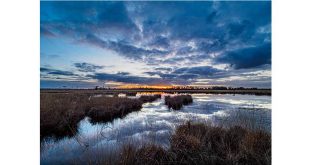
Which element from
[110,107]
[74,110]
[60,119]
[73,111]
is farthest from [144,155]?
[110,107]

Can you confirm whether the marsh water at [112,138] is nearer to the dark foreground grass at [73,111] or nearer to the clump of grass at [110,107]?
the dark foreground grass at [73,111]

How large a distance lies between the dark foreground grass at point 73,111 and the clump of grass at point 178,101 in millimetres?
679

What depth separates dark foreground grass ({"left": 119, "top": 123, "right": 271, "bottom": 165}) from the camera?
2.83m

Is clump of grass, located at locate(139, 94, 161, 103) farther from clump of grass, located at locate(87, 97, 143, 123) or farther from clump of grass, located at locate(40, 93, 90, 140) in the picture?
clump of grass, located at locate(40, 93, 90, 140)

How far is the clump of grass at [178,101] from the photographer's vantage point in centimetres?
556

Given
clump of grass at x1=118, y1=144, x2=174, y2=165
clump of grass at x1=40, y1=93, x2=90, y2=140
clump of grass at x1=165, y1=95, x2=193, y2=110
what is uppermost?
clump of grass at x1=165, y1=95, x2=193, y2=110

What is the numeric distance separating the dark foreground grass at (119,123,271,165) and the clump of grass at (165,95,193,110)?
2.08m

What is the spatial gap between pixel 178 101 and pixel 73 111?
218 centimetres

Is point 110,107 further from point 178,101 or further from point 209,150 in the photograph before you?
point 209,150

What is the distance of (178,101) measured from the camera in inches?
235

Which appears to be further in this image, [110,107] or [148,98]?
[148,98]

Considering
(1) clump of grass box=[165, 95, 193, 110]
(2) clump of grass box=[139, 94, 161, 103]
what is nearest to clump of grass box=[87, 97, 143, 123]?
(2) clump of grass box=[139, 94, 161, 103]

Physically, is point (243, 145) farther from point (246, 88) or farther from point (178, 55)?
point (178, 55)
